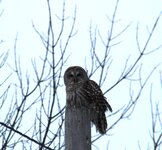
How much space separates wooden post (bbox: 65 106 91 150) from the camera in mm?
1999

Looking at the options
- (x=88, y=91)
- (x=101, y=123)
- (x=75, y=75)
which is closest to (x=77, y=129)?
(x=101, y=123)

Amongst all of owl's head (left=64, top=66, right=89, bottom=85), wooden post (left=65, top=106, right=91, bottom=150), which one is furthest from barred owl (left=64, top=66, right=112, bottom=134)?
wooden post (left=65, top=106, right=91, bottom=150)

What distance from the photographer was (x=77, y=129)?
81.7 inches

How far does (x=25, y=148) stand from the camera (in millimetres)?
4051

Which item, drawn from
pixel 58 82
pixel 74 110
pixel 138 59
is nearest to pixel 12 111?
pixel 58 82

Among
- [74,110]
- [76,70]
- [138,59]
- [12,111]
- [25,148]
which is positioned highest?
[76,70]

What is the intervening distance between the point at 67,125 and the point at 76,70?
357 cm

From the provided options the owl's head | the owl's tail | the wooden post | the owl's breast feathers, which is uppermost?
the owl's head

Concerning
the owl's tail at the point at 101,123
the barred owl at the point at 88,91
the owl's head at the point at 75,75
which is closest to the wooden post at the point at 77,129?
the barred owl at the point at 88,91

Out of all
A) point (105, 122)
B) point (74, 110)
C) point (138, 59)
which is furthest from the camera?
point (105, 122)

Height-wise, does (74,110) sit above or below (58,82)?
below

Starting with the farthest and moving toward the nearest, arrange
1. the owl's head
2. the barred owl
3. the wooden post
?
the owl's head, the barred owl, the wooden post

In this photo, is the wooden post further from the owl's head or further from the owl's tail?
the owl's head

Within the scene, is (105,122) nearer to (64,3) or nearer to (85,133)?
(64,3)
